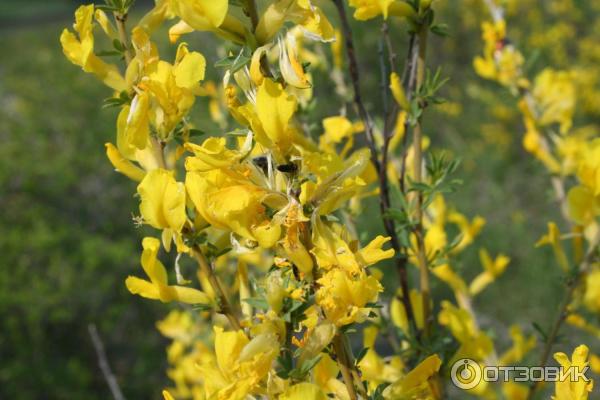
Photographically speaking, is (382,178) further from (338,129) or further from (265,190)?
(265,190)

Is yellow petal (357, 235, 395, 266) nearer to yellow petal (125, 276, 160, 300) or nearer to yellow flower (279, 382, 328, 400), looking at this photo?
yellow flower (279, 382, 328, 400)

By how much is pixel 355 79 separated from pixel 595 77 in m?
6.58

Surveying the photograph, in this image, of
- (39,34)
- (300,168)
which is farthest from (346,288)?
(39,34)

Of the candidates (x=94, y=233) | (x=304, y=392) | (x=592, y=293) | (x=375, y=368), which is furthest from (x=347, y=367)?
(x=94, y=233)

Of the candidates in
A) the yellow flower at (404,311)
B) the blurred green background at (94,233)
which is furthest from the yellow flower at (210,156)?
the blurred green background at (94,233)

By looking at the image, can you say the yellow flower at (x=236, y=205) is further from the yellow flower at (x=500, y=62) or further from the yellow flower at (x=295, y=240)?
the yellow flower at (x=500, y=62)

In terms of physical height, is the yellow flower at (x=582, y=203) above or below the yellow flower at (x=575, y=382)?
below

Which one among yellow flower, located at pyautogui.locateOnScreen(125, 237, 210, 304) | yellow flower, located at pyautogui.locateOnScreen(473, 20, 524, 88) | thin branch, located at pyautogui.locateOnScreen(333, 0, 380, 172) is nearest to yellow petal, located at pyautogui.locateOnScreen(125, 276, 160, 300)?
yellow flower, located at pyautogui.locateOnScreen(125, 237, 210, 304)

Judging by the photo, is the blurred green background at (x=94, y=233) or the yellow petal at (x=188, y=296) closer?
the yellow petal at (x=188, y=296)

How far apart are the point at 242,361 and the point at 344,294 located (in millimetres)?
145

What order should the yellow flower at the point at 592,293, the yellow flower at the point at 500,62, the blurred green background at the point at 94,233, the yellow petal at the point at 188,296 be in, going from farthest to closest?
1. the blurred green background at the point at 94,233
2. the yellow flower at the point at 500,62
3. the yellow flower at the point at 592,293
4. the yellow petal at the point at 188,296

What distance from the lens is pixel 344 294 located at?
2.37ft

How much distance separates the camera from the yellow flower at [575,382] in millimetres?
752

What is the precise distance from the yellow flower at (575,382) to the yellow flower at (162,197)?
51cm
